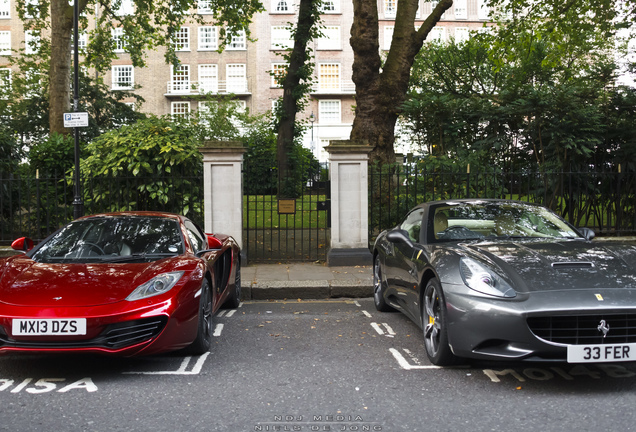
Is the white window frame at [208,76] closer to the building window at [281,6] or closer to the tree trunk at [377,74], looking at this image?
the building window at [281,6]

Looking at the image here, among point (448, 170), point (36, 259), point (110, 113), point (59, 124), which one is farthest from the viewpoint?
point (110, 113)

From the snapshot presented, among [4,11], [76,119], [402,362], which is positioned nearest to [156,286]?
[402,362]

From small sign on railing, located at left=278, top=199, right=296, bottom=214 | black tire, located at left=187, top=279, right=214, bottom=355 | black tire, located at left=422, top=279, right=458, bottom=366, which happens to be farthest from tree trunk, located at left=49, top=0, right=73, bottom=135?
black tire, located at left=422, top=279, right=458, bottom=366

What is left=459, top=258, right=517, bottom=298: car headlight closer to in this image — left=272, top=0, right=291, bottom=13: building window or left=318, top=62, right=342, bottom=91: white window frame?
left=318, top=62, right=342, bottom=91: white window frame

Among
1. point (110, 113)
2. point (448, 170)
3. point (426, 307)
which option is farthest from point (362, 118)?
point (110, 113)

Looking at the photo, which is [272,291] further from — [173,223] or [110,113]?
[110,113]

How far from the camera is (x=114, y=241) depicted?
18.5ft

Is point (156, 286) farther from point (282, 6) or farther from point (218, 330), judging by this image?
point (282, 6)

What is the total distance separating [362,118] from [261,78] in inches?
1564

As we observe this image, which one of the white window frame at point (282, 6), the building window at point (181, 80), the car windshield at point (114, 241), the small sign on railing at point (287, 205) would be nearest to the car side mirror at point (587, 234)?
the car windshield at point (114, 241)

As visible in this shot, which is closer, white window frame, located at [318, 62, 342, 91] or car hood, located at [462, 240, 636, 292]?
car hood, located at [462, 240, 636, 292]

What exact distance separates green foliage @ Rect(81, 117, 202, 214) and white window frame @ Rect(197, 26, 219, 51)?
44.7 m

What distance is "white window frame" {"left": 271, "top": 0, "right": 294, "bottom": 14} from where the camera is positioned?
52.2 m

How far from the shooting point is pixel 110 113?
113ft
